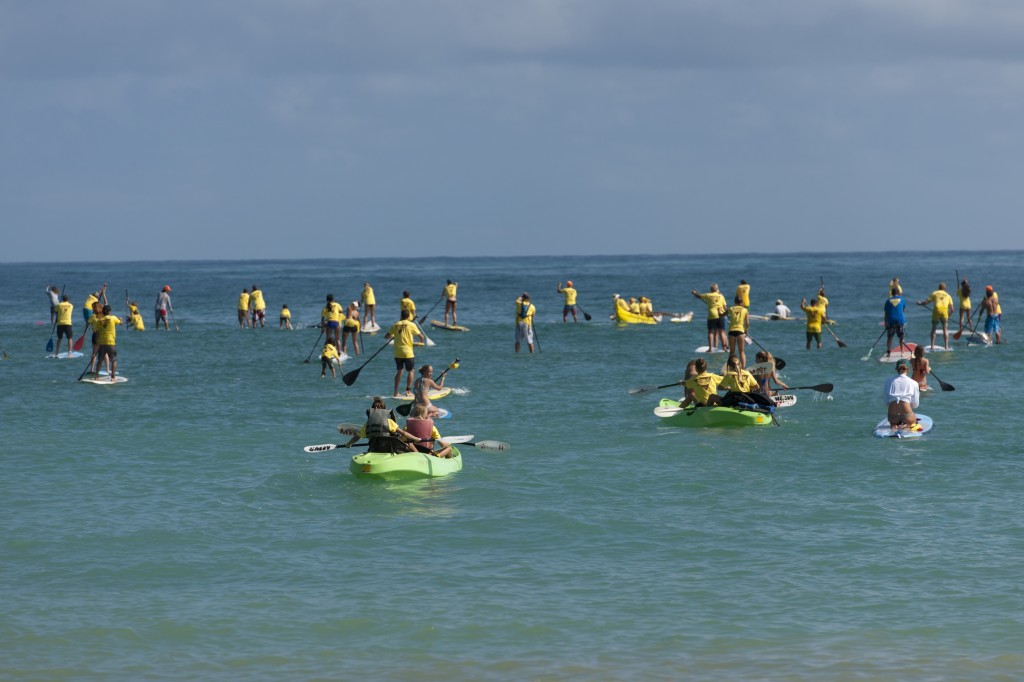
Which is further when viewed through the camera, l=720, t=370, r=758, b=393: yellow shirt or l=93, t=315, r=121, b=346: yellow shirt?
l=93, t=315, r=121, b=346: yellow shirt

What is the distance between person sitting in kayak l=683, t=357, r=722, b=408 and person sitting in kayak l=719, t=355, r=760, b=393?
24cm

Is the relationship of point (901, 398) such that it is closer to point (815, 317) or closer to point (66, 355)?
point (815, 317)

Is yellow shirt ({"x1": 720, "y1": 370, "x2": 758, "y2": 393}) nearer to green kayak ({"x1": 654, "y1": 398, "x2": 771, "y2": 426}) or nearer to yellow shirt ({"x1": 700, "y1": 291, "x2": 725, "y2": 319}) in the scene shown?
green kayak ({"x1": 654, "y1": 398, "x2": 771, "y2": 426})

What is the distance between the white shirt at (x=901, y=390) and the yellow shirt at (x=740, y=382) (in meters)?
2.59

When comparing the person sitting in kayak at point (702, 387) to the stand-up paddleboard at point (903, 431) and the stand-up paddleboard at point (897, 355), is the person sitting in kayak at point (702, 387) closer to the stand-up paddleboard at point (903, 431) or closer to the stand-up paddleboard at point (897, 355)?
the stand-up paddleboard at point (903, 431)

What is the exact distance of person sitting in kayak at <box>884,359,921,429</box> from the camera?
20.9m

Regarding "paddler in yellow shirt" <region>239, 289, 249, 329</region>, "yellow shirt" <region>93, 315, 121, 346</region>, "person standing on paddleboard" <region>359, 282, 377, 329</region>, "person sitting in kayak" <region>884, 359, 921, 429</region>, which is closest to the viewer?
"person sitting in kayak" <region>884, 359, 921, 429</region>

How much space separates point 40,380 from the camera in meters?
31.3

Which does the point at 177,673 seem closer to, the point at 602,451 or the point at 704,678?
the point at 704,678

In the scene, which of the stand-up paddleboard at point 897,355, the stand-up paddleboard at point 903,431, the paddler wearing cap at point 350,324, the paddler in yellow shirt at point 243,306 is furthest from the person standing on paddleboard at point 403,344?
the paddler in yellow shirt at point 243,306

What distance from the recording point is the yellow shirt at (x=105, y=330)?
92.6 feet

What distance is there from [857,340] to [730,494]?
2455cm

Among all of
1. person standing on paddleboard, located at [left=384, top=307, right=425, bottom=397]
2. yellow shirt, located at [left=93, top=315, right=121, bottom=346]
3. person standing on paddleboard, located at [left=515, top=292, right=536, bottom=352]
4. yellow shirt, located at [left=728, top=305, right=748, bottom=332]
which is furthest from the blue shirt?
yellow shirt, located at [left=93, top=315, right=121, bottom=346]

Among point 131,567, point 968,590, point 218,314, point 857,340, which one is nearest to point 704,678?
point 968,590
